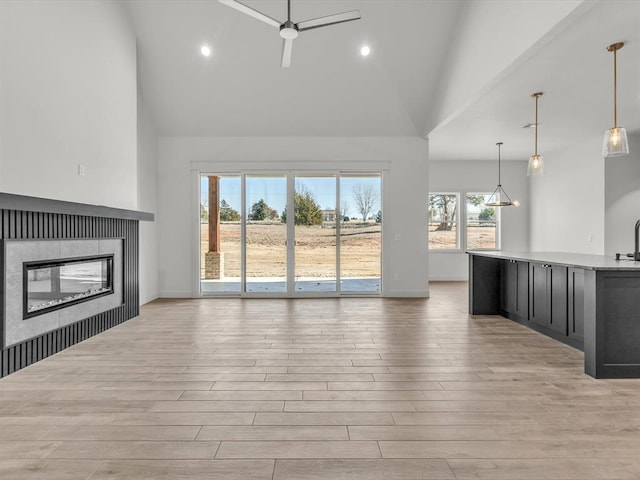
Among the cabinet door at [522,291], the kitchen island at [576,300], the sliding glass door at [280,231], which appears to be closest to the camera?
the kitchen island at [576,300]

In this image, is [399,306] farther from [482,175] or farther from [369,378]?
[482,175]

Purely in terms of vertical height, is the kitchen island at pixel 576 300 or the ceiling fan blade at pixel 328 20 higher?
the ceiling fan blade at pixel 328 20

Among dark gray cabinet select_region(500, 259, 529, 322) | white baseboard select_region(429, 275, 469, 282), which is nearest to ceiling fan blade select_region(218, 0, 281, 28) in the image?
dark gray cabinet select_region(500, 259, 529, 322)

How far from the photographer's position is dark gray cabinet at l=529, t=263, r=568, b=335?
402 centimetres

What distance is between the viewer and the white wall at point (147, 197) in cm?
641

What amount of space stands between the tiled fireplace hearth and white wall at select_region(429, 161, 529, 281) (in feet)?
22.4

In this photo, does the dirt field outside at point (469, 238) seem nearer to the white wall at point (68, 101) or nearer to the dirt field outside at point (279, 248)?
the dirt field outside at point (279, 248)

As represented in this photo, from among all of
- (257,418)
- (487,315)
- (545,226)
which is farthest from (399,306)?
(545,226)

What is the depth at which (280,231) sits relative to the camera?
7234 millimetres

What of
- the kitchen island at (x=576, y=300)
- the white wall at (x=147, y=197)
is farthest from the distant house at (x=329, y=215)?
the white wall at (x=147, y=197)

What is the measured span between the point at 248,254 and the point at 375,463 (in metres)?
5.57

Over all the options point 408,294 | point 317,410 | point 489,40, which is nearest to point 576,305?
point 317,410

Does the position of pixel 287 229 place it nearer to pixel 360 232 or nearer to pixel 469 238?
pixel 360 232

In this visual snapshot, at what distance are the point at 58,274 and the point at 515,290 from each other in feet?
17.1
